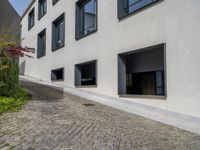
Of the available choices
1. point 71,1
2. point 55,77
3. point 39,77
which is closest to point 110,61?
point 71,1

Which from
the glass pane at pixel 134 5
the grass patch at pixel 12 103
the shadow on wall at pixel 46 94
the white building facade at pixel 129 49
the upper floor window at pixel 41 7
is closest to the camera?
the white building facade at pixel 129 49

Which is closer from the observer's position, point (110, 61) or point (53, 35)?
point (110, 61)

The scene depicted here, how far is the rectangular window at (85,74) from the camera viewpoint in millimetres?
15188

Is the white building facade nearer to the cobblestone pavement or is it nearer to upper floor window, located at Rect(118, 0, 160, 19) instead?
upper floor window, located at Rect(118, 0, 160, 19)

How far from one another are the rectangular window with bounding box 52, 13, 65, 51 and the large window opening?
717cm

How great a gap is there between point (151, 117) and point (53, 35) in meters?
13.0

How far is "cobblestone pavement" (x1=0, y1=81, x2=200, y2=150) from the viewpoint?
531 cm

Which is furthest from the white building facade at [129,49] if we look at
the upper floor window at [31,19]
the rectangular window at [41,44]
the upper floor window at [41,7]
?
the upper floor window at [31,19]

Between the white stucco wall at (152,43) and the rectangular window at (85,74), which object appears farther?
the rectangular window at (85,74)

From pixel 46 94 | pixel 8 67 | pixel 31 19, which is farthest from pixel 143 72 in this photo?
pixel 31 19

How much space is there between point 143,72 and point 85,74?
5189mm

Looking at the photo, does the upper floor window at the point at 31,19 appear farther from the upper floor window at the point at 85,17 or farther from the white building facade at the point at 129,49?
the upper floor window at the point at 85,17

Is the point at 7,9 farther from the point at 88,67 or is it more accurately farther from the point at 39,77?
the point at 88,67

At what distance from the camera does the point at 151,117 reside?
8.34 m
